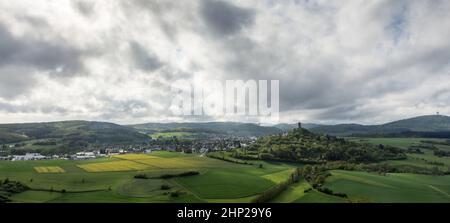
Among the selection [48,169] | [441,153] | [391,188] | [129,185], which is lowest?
[48,169]

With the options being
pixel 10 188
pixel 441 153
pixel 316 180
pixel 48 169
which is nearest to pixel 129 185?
pixel 10 188

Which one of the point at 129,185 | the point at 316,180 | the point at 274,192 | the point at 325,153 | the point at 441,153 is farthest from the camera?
the point at 441,153

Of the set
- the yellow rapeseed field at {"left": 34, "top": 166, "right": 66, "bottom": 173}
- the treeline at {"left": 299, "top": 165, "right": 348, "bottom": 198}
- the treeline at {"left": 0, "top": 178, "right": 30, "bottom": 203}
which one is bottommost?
the yellow rapeseed field at {"left": 34, "top": 166, "right": 66, "bottom": 173}

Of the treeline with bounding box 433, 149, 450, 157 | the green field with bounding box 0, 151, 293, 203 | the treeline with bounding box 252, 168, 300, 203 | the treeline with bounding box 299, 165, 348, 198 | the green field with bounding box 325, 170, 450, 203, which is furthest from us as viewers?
the treeline with bounding box 433, 149, 450, 157

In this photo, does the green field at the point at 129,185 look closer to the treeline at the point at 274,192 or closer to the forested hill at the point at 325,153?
the treeline at the point at 274,192

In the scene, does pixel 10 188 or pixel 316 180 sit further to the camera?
pixel 316 180

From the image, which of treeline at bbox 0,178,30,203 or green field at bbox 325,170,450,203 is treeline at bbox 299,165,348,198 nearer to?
green field at bbox 325,170,450,203

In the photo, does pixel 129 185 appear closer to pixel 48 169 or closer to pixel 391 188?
pixel 48 169

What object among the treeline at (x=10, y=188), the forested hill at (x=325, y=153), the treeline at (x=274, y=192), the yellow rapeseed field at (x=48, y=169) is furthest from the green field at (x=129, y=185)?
the forested hill at (x=325, y=153)

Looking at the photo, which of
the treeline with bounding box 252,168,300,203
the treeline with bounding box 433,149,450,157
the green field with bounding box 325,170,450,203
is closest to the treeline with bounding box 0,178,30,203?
the treeline with bounding box 252,168,300,203
